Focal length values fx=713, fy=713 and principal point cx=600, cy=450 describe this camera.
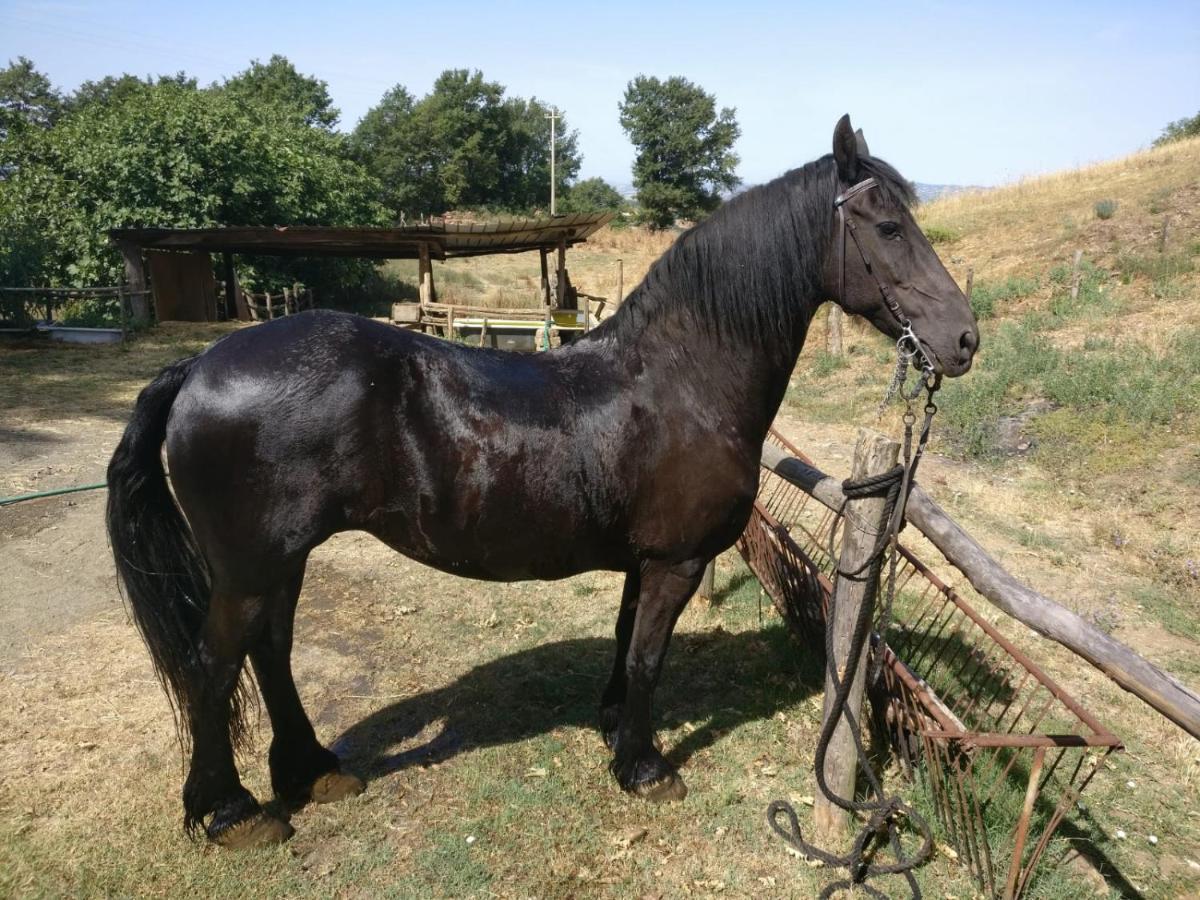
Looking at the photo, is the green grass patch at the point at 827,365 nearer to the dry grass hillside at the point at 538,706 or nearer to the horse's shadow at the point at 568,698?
the dry grass hillside at the point at 538,706

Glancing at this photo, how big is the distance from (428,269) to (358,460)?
49.3 ft

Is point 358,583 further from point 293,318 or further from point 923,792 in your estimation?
point 923,792

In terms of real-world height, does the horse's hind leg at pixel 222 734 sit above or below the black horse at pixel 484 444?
below

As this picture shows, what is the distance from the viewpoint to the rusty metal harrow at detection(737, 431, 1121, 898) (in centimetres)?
263

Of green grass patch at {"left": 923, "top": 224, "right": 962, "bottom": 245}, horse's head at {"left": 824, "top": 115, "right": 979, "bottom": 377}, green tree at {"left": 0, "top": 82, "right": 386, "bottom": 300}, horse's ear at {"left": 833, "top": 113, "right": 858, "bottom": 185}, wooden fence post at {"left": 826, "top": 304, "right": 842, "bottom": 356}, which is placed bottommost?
wooden fence post at {"left": 826, "top": 304, "right": 842, "bottom": 356}

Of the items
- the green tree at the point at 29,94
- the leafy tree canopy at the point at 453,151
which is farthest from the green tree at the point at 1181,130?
the green tree at the point at 29,94

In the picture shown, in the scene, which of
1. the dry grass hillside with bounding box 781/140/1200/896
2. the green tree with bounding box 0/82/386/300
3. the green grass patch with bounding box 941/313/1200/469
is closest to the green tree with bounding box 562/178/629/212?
the green tree with bounding box 0/82/386/300

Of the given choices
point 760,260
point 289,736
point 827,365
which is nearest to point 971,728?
point 760,260

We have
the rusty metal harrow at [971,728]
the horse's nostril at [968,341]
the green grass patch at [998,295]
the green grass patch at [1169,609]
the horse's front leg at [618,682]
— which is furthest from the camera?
the green grass patch at [998,295]

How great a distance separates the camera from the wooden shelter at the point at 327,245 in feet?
48.8

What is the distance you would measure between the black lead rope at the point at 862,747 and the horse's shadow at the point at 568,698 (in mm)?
923

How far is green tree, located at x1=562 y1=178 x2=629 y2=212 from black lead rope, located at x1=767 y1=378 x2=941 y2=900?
49733 millimetres

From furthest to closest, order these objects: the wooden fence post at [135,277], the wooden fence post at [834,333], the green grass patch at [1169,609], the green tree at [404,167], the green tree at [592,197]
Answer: the green tree at [592,197], the green tree at [404,167], the wooden fence post at [135,277], the wooden fence post at [834,333], the green grass patch at [1169,609]

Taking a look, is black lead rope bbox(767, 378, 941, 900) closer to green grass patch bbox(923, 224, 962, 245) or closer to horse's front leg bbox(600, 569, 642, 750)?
horse's front leg bbox(600, 569, 642, 750)
